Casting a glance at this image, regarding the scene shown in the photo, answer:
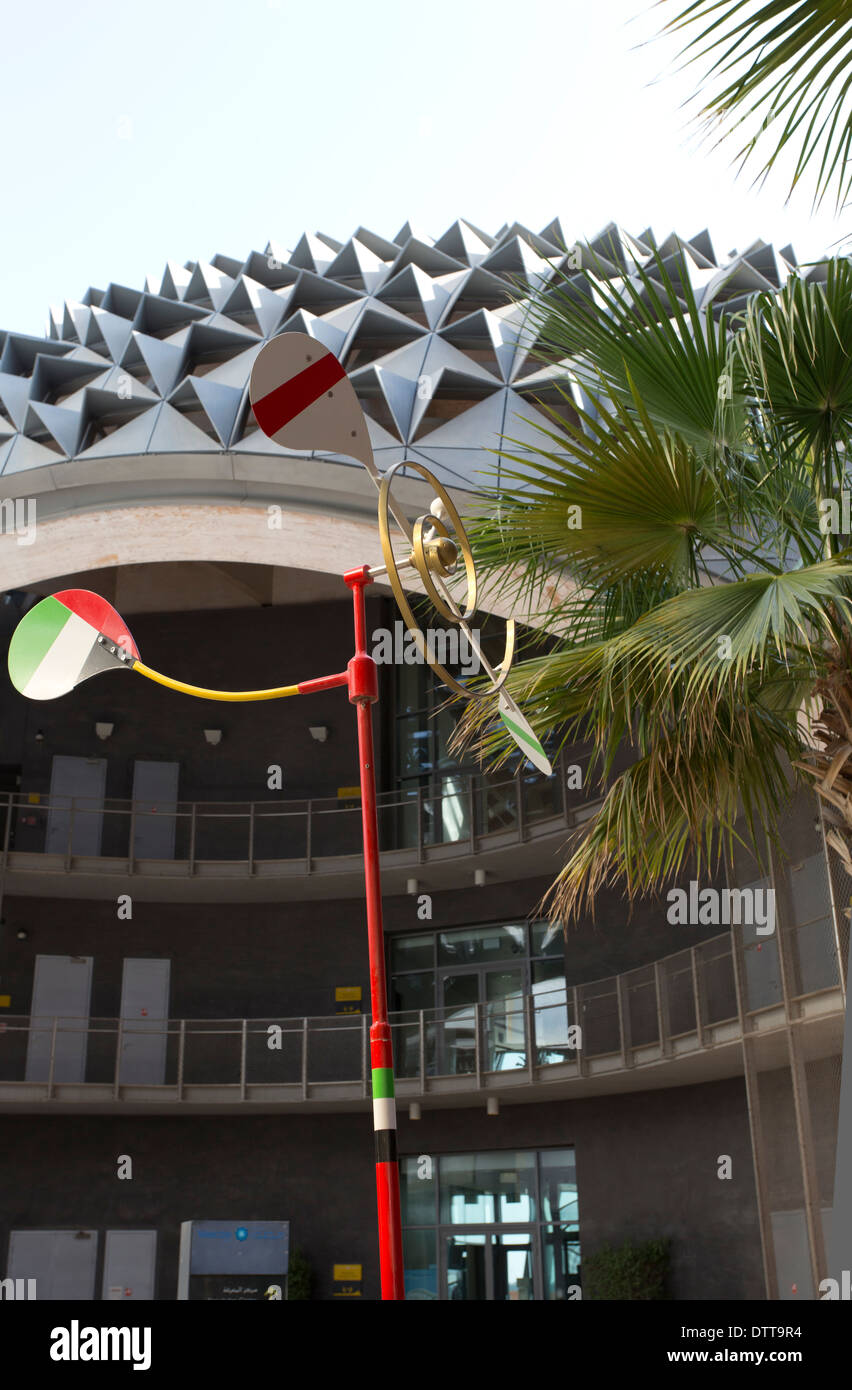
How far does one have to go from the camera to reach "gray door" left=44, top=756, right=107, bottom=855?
63.0 ft

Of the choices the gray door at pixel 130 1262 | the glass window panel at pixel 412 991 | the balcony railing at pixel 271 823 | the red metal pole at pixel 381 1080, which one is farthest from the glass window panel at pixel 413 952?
the red metal pole at pixel 381 1080

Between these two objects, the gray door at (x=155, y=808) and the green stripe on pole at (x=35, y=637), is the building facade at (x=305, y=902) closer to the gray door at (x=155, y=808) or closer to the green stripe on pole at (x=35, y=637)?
the gray door at (x=155, y=808)

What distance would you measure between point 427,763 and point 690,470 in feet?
50.0

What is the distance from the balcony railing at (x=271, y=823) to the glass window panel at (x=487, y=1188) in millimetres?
4714

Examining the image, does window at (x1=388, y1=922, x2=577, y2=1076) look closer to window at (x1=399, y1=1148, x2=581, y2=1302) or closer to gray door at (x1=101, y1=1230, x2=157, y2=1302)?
window at (x1=399, y1=1148, x2=581, y2=1302)

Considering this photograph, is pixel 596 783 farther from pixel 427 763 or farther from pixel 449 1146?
pixel 449 1146

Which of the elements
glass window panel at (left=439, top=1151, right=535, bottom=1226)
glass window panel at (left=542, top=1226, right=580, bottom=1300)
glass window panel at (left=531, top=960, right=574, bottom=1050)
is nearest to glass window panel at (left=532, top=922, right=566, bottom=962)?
glass window panel at (left=531, top=960, right=574, bottom=1050)

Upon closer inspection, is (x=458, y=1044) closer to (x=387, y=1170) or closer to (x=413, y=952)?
(x=413, y=952)

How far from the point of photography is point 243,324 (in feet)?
63.9

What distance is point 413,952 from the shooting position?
65.1ft

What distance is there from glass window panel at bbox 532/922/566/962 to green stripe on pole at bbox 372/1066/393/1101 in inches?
600

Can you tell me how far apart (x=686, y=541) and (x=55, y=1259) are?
655 inches

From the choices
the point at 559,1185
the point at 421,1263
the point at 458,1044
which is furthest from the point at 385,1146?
the point at 421,1263

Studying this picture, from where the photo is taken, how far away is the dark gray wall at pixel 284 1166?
16812 mm
